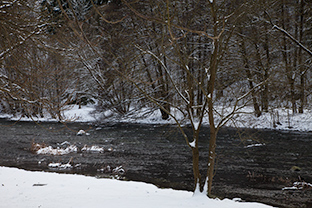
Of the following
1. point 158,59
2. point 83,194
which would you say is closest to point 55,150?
point 83,194

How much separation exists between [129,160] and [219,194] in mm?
4863

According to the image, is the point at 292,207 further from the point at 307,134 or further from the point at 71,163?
the point at 307,134

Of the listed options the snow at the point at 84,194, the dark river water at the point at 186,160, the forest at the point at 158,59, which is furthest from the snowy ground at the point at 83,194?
the dark river water at the point at 186,160

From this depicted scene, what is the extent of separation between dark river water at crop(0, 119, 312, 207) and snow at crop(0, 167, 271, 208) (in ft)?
4.54

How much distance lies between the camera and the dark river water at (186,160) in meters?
8.42

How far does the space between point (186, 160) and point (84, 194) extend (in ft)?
19.3

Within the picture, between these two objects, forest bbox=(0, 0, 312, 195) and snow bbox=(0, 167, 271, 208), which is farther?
snow bbox=(0, 167, 271, 208)

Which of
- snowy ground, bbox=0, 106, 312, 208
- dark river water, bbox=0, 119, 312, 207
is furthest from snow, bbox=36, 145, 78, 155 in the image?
snowy ground, bbox=0, 106, 312, 208

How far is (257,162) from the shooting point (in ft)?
36.8

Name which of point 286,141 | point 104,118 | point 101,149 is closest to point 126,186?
point 101,149

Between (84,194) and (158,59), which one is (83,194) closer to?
(84,194)

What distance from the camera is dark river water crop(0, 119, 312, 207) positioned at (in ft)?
27.6

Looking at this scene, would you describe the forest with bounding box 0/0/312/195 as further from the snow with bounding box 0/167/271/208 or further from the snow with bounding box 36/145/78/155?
the snow with bounding box 36/145/78/155

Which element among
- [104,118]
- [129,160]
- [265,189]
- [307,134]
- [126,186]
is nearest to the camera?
[126,186]
